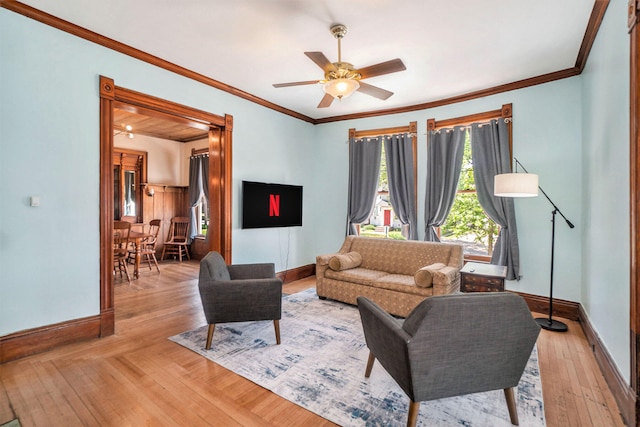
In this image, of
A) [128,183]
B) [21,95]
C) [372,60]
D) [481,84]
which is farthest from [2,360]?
[481,84]

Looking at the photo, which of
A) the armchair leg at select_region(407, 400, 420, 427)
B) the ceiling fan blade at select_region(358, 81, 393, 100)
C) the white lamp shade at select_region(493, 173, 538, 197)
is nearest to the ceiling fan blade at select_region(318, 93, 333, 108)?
the ceiling fan blade at select_region(358, 81, 393, 100)

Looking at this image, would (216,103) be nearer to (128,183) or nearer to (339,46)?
(339,46)

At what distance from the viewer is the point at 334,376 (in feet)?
7.93

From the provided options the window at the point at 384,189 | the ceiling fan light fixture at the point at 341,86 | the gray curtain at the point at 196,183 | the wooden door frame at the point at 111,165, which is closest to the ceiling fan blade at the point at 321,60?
the ceiling fan light fixture at the point at 341,86

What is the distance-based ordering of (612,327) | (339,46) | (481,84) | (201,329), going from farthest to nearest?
1. (481,84)
2. (201,329)
3. (339,46)
4. (612,327)

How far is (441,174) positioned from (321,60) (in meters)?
2.86

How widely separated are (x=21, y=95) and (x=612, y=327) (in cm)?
507

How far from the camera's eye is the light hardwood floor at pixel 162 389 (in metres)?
1.94

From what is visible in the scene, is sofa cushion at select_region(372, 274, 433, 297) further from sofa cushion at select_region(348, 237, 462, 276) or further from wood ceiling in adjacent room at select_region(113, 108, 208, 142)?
wood ceiling in adjacent room at select_region(113, 108, 208, 142)

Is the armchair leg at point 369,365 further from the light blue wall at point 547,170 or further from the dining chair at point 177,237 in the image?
the dining chair at point 177,237

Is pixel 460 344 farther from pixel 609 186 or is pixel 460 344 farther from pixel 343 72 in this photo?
pixel 343 72

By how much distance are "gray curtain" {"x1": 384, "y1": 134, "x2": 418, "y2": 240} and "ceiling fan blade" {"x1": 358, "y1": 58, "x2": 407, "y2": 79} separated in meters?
2.42

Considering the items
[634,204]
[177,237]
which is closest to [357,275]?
[634,204]

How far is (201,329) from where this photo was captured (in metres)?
3.32
